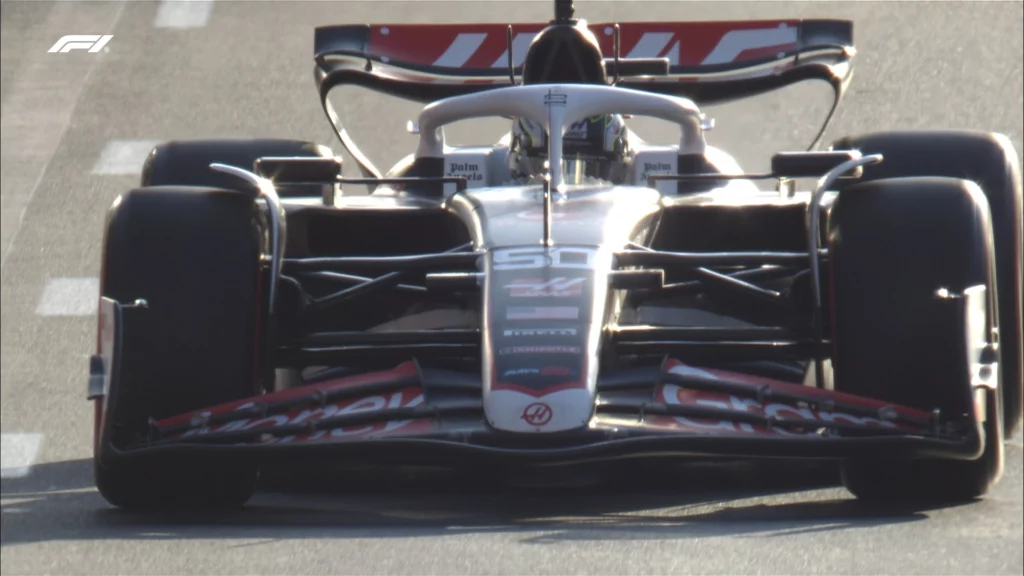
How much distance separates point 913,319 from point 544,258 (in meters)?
1.04

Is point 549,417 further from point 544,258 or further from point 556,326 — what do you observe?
point 544,258

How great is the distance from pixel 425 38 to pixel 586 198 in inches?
87.9

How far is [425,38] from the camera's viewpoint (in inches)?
329

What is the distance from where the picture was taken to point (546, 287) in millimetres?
5570

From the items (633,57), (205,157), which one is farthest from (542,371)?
(633,57)

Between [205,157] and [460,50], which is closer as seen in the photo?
[205,157]

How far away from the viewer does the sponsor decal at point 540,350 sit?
17.5ft

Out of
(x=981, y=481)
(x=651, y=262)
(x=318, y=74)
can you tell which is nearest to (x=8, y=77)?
(x=318, y=74)

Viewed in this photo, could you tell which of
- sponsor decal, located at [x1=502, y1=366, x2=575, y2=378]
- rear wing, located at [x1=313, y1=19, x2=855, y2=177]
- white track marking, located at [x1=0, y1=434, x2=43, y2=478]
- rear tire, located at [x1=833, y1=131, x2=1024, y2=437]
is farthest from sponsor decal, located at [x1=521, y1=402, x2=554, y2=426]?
rear wing, located at [x1=313, y1=19, x2=855, y2=177]

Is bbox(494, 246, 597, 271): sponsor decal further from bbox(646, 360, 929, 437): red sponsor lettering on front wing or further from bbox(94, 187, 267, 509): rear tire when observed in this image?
bbox(94, 187, 267, 509): rear tire

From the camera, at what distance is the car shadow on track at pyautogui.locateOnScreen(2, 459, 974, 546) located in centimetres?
512

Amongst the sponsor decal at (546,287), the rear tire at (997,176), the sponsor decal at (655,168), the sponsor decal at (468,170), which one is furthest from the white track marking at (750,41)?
the sponsor decal at (546,287)

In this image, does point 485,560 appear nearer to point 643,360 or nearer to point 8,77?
point 643,360

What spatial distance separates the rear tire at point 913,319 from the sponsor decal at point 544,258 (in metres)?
0.71
